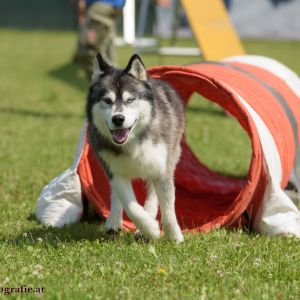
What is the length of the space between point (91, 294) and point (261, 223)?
85.0 inches

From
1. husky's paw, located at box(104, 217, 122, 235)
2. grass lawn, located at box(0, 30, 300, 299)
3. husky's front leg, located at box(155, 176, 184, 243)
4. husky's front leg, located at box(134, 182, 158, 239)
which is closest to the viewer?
grass lawn, located at box(0, 30, 300, 299)

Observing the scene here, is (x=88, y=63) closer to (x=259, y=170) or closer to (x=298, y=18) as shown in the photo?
(x=259, y=170)

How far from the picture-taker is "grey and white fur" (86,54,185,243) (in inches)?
187

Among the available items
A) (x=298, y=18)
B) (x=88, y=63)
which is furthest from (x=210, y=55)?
(x=298, y=18)

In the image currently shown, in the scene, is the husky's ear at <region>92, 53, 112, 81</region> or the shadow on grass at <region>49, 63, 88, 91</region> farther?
the shadow on grass at <region>49, 63, 88, 91</region>

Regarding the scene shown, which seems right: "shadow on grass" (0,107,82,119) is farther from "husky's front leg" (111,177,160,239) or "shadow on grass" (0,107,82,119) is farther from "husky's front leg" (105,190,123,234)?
"husky's front leg" (111,177,160,239)

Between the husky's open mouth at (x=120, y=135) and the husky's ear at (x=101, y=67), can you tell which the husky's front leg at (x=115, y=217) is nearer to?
the husky's open mouth at (x=120, y=135)

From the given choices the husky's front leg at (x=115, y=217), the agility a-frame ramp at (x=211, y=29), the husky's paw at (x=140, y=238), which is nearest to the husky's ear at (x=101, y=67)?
the husky's front leg at (x=115, y=217)

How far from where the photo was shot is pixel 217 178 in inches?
309

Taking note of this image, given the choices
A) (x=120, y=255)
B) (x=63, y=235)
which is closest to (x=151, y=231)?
(x=120, y=255)

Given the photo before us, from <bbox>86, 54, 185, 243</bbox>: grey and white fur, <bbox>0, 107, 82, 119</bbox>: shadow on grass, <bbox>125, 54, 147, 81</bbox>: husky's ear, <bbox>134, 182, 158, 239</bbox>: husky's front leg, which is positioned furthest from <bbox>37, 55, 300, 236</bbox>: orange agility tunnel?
<bbox>0, 107, 82, 119</bbox>: shadow on grass

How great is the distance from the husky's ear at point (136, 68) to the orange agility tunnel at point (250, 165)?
2.99ft

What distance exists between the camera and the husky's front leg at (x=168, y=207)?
16.8 ft

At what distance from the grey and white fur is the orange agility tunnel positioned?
0.63 m
